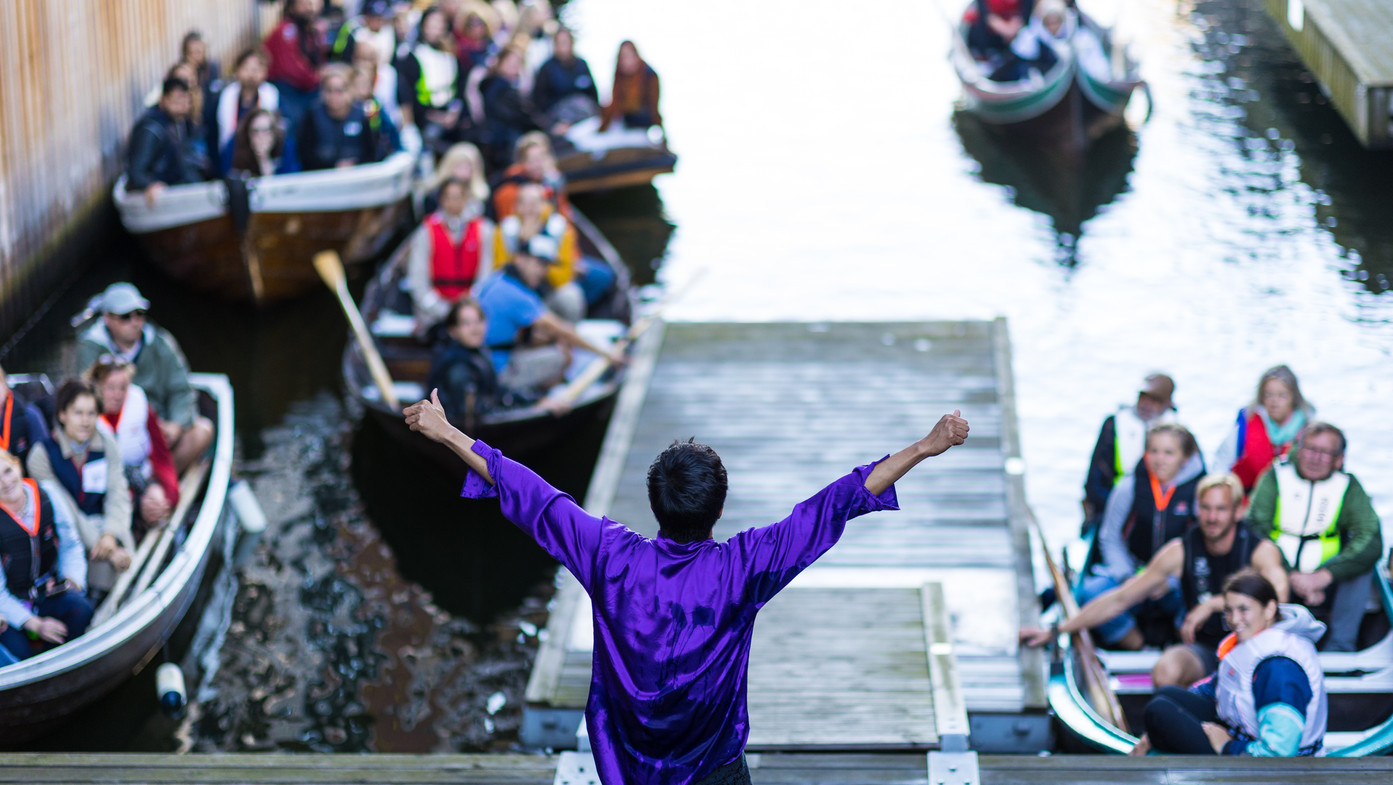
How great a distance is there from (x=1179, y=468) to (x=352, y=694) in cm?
353

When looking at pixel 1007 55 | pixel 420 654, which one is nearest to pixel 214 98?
pixel 420 654

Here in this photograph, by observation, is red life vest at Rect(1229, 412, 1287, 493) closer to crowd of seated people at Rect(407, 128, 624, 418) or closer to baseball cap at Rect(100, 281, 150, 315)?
crowd of seated people at Rect(407, 128, 624, 418)

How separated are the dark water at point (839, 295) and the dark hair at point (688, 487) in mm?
3646

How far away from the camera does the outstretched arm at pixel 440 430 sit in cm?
317

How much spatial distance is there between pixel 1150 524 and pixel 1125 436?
0.60 metres

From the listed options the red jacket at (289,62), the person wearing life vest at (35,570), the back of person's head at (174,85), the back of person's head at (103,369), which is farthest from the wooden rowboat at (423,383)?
the red jacket at (289,62)

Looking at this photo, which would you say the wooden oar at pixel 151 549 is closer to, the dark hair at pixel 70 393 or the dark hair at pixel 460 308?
the dark hair at pixel 70 393

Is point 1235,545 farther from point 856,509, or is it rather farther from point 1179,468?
point 856,509

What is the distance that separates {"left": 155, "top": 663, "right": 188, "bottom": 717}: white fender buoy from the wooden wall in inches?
170

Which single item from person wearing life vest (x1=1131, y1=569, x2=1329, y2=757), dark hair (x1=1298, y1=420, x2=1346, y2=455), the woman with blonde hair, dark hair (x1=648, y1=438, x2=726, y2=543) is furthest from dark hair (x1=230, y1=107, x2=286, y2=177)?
dark hair (x1=648, y1=438, x2=726, y2=543)

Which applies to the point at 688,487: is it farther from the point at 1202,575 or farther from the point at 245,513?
the point at 245,513

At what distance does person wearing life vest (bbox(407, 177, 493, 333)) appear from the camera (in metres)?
9.13

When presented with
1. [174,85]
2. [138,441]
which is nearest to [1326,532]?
[138,441]

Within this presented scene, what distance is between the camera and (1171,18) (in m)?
18.4
